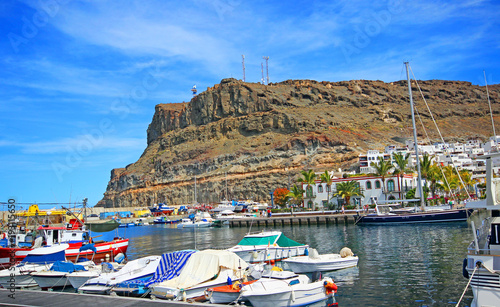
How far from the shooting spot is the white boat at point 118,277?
24.2m

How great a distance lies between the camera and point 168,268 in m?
23.5

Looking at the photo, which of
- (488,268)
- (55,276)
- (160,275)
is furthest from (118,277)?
(488,268)

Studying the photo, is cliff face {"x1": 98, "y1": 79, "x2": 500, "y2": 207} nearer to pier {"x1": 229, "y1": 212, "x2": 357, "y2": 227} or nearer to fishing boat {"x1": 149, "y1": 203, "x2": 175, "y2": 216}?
fishing boat {"x1": 149, "y1": 203, "x2": 175, "y2": 216}

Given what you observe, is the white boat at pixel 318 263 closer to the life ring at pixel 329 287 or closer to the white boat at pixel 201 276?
the white boat at pixel 201 276

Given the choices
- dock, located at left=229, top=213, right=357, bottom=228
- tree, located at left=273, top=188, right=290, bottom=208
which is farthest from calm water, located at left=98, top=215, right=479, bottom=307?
tree, located at left=273, top=188, right=290, bottom=208

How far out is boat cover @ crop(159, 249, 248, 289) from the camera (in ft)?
71.5

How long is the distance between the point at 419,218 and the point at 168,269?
2020 inches

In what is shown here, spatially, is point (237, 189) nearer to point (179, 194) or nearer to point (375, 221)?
point (179, 194)

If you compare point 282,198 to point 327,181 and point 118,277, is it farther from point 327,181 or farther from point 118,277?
point 118,277

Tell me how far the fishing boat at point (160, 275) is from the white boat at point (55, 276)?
6246 millimetres

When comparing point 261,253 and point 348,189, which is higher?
point 348,189

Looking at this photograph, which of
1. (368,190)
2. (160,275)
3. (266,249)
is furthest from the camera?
(368,190)

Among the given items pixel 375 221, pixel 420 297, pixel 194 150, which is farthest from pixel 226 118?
pixel 420 297

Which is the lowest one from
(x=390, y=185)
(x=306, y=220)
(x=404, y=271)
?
(x=404, y=271)
